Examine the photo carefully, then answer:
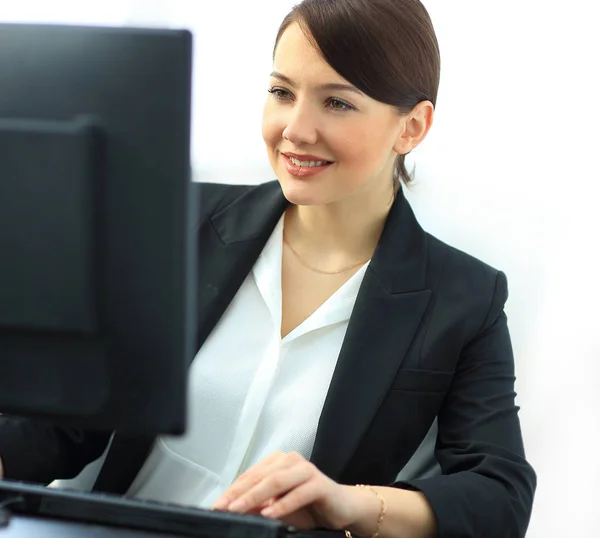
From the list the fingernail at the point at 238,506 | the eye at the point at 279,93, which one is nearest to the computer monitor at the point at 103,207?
the fingernail at the point at 238,506

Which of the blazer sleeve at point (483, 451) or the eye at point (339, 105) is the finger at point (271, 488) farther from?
the eye at point (339, 105)

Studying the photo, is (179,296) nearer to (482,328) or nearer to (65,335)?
(65,335)

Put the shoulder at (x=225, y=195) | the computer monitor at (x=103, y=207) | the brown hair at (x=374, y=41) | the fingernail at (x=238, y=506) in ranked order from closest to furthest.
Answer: the computer monitor at (x=103, y=207)
the fingernail at (x=238, y=506)
the brown hair at (x=374, y=41)
the shoulder at (x=225, y=195)

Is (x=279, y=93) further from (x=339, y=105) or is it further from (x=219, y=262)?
(x=219, y=262)

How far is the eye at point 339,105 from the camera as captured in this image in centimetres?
134

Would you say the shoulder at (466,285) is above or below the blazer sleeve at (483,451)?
above

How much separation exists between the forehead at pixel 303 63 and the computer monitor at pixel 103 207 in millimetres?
689

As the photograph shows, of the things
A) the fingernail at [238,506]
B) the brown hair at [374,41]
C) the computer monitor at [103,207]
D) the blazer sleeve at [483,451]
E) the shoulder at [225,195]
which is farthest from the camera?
the shoulder at [225,195]

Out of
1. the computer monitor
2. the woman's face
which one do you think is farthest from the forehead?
the computer monitor

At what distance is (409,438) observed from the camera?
4.63 ft

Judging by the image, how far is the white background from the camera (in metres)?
1.63

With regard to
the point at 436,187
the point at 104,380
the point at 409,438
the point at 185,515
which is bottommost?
the point at 409,438

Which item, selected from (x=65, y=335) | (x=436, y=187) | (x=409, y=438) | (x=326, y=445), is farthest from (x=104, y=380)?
(x=436, y=187)

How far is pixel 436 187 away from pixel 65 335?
112 centimetres
